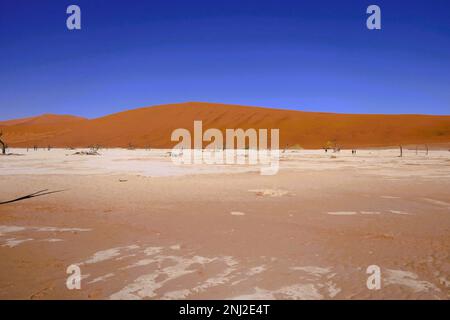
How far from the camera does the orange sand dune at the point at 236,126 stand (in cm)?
6125

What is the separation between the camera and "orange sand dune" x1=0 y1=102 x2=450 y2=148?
6125 cm

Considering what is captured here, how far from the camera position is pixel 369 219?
7047 mm

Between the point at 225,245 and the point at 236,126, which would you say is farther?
the point at 236,126

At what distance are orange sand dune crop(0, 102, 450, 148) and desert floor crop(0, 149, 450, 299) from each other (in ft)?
164

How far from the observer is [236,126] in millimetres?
73750

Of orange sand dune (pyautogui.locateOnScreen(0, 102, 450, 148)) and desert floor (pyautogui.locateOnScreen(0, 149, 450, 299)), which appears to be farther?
orange sand dune (pyautogui.locateOnScreen(0, 102, 450, 148))

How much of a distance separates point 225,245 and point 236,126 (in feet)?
227

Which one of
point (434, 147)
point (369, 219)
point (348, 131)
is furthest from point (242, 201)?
point (348, 131)

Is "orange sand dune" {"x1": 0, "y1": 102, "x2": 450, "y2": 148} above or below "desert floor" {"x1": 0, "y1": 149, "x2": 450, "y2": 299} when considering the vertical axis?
above

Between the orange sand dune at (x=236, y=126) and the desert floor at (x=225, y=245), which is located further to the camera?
the orange sand dune at (x=236, y=126)

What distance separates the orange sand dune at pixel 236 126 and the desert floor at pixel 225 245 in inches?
1969

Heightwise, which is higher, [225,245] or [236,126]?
[236,126]

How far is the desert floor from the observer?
3.72 meters
